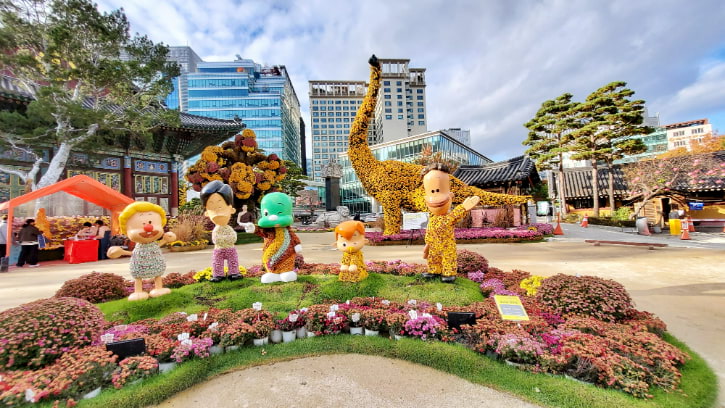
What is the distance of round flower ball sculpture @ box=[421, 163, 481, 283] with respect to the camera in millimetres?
4625

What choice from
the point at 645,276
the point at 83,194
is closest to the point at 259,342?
the point at 645,276

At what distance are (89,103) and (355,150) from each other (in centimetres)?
1653

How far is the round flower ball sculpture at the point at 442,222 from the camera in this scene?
4.62 metres

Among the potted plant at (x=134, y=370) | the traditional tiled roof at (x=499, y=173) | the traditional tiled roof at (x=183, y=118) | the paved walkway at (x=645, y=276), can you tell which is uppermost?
the traditional tiled roof at (x=183, y=118)

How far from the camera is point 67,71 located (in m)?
11.8

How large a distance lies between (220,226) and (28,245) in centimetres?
930

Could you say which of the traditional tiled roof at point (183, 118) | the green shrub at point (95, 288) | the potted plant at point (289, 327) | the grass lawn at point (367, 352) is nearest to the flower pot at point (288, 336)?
the potted plant at point (289, 327)

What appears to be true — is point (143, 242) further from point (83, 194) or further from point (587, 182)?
point (587, 182)

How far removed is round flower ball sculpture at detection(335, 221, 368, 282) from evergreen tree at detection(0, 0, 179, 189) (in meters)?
13.3

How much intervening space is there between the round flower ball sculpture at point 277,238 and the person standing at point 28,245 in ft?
31.7

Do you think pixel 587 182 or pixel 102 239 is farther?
pixel 587 182

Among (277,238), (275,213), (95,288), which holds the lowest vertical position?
(95,288)

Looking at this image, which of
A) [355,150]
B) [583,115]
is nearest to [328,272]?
[355,150]

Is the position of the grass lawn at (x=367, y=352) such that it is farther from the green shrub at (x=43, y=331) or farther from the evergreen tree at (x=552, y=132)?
the evergreen tree at (x=552, y=132)
